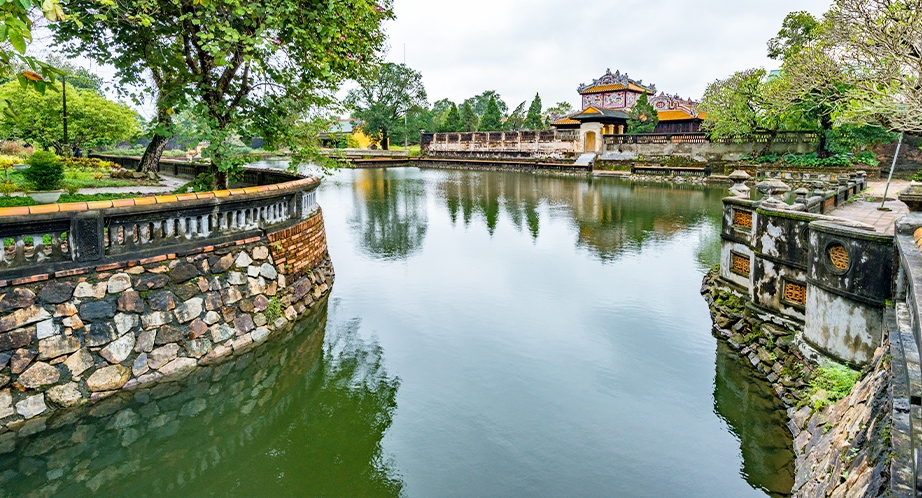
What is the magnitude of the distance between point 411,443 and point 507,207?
17.9 meters

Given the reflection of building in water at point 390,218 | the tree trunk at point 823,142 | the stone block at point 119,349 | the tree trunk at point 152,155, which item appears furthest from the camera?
the tree trunk at point 823,142

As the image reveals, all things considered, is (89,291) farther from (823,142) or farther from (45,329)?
(823,142)

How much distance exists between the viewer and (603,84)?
5284 cm

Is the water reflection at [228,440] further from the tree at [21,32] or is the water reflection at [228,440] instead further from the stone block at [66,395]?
the tree at [21,32]

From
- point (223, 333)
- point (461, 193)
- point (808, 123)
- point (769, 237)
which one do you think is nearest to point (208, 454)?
point (223, 333)

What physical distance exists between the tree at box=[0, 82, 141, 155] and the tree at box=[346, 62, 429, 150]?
3193 centimetres

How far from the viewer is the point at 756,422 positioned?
6395 mm

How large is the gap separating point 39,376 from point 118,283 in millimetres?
1126

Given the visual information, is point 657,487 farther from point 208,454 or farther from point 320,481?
point 208,454

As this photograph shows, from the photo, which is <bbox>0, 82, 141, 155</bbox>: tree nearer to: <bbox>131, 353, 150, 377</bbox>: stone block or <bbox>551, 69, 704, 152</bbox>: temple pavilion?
<bbox>131, 353, 150, 377</bbox>: stone block

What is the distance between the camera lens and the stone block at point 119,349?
227 inches

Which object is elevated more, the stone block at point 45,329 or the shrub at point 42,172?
the shrub at point 42,172

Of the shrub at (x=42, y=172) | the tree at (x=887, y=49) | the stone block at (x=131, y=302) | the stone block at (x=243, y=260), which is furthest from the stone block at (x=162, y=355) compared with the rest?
the tree at (x=887, y=49)

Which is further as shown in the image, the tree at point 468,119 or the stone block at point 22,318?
the tree at point 468,119
